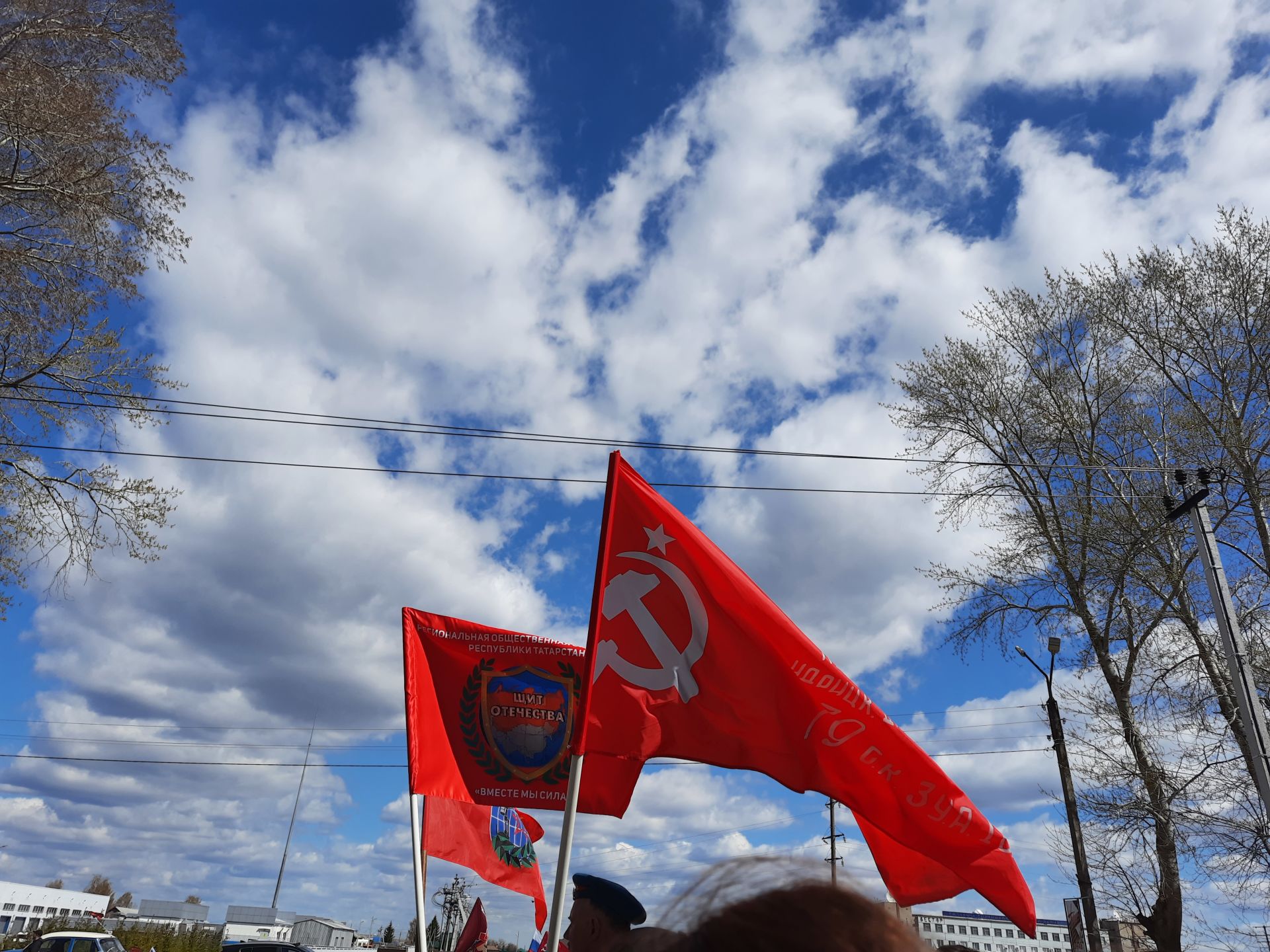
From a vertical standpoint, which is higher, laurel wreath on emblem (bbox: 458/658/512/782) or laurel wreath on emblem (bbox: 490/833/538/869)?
laurel wreath on emblem (bbox: 458/658/512/782)

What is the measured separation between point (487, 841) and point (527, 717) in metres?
3.43

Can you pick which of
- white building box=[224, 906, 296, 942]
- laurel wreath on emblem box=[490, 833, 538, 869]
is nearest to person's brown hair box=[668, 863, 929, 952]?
laurel wreath on emblem box=[490, 833, 538, 869]

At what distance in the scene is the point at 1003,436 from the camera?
20.5 m

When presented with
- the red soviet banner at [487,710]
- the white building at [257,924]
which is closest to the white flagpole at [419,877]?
the red soviet banner at [487,710]

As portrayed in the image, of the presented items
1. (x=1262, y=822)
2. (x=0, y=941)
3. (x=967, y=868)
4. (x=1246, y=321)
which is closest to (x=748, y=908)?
(x=967, y=868)

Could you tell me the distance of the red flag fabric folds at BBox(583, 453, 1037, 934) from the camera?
436 centimetres

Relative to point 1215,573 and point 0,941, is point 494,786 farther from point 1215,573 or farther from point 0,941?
point 0,941

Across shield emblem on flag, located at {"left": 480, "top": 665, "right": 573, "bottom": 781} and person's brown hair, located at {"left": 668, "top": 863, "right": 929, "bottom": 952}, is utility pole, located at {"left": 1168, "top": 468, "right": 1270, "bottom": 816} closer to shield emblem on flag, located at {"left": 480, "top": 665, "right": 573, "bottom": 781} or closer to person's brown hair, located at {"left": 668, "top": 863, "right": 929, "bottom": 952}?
shield emblem on flag, located at {"left": 480, "top": 665, "right": 573, "bottom": 781}

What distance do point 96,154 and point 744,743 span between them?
12.7 meters

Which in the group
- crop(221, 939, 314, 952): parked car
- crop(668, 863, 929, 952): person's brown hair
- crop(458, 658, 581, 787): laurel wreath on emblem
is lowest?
crop(221, 939, 314, 952): parked car

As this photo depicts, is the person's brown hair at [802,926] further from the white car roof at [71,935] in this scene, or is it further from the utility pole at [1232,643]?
the white car roof at [71,935]

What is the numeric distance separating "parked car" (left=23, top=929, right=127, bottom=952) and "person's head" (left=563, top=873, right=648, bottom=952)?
21961 millimetres

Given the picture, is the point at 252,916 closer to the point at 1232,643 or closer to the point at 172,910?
the point at 172,910

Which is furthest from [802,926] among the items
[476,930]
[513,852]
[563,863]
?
[476,930]
